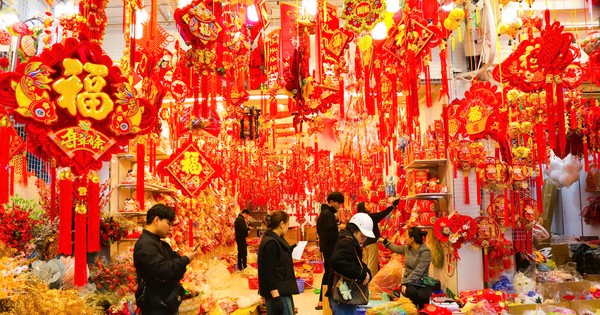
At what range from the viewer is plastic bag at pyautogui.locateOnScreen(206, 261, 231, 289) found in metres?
7.08

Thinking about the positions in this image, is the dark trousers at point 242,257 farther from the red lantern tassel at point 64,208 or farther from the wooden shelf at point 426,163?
the red lantern tassel at point 64,208

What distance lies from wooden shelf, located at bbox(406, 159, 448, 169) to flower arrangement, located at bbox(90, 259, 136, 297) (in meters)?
3.81

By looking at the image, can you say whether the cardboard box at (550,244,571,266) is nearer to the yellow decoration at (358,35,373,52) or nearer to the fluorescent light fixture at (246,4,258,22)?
the yellow decoration at (358,35,373,52)

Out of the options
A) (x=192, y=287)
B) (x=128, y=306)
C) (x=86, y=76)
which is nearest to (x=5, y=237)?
(x=128, y=306)

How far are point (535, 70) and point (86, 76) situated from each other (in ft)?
10.5

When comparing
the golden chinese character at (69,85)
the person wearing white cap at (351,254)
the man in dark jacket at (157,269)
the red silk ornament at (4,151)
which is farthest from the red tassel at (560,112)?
the red silk ornament at (4,151)

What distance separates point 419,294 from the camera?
5.64 m

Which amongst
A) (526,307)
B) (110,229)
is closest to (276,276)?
(110,229)

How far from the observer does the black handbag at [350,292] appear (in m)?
4.48

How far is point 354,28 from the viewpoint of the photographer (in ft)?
13.0

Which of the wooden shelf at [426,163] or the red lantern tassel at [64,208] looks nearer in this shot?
the red lantern tassel at [64,208]

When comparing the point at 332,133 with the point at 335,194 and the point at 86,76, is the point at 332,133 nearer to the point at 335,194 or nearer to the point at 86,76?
the point at 335,194

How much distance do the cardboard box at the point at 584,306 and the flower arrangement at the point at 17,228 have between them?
15.5ft

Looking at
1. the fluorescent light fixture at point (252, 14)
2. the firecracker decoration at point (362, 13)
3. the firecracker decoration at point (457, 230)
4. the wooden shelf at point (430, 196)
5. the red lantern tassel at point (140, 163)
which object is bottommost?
the firecracker decoration at point (457, 230)
